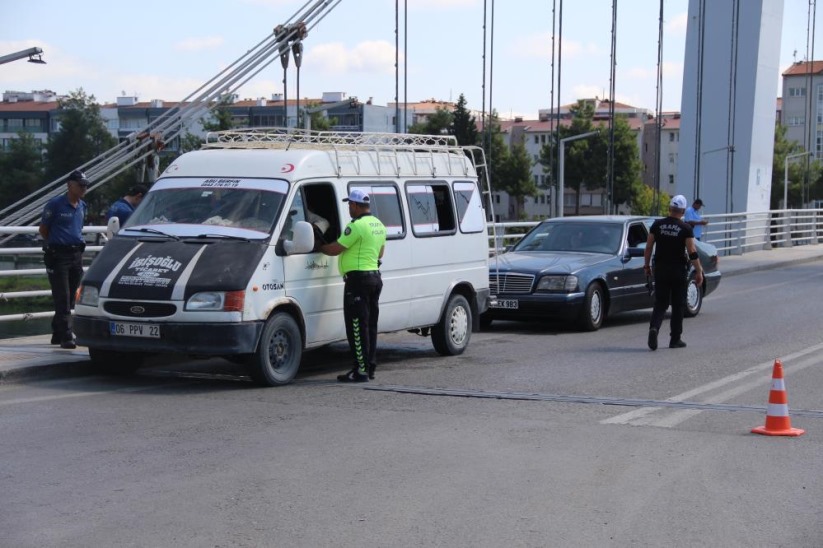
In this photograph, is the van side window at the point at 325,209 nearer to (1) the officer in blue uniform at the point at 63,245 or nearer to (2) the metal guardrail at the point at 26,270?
(1) the officer in blue uniform at the point at 63,245

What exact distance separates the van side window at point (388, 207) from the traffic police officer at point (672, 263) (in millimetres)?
3196

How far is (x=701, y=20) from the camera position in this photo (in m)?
42.7

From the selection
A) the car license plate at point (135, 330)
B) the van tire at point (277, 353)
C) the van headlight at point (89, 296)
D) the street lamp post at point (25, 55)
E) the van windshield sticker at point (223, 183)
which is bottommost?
the van tire at point (277, 353)

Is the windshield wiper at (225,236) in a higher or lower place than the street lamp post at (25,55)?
lower

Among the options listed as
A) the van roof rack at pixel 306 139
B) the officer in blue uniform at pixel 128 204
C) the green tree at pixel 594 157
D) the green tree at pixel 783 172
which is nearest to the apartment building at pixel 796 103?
the green tree at pixel 783 172

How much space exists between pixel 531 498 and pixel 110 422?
139 inches

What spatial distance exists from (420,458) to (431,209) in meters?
5.84

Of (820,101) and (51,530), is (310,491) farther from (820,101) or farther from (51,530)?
(820,101)

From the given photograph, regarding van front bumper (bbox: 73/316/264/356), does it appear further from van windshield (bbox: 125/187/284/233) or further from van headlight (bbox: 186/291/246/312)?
van windshield (bbox: 125/187/284/233)

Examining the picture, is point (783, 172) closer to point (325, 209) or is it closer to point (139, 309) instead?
point (325, 209)

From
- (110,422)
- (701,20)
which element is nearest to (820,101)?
(701,20)

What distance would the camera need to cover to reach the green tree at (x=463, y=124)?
9100cm

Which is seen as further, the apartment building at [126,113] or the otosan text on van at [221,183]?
the apartment building at [126,113]

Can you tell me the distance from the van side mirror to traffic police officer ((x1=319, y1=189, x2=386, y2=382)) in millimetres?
395
